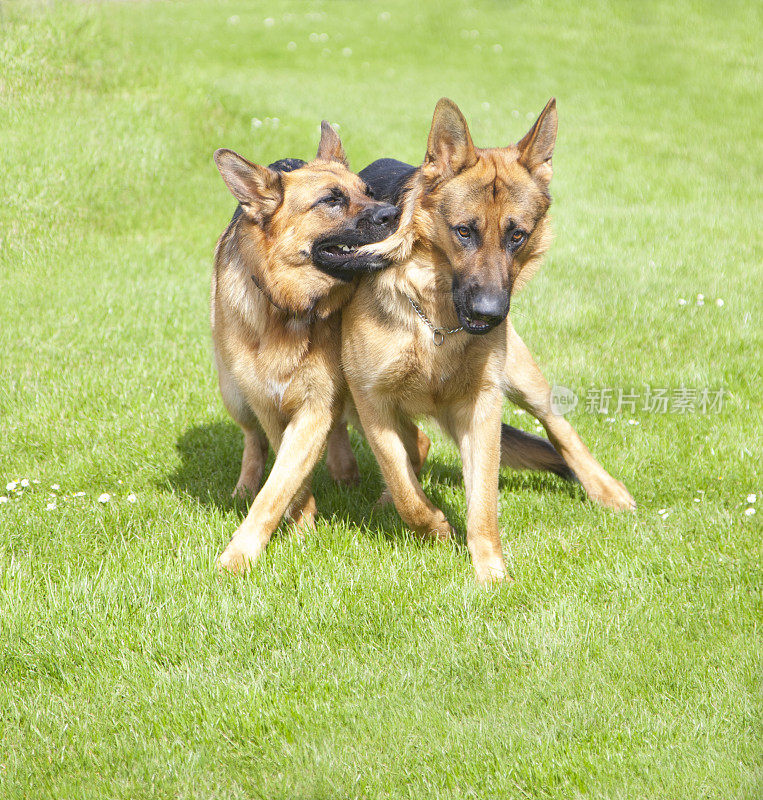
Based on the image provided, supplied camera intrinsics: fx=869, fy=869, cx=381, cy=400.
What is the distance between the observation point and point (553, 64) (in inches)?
669

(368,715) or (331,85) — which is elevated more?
(331,85)

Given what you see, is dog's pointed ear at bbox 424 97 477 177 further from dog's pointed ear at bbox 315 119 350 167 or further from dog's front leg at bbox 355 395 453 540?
dog's front leg at bbox 355 395 453 540

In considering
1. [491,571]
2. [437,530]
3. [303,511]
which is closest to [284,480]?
[303,511]

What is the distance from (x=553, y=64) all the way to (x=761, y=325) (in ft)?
37.2

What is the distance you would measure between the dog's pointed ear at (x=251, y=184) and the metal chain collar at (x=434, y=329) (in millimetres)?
862

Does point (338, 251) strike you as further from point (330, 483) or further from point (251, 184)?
point (330, 483)

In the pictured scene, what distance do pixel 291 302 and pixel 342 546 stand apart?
4.09ft

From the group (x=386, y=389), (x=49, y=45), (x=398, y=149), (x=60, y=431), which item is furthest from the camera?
A: (x=49, y=45)

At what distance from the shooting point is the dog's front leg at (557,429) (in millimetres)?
4875

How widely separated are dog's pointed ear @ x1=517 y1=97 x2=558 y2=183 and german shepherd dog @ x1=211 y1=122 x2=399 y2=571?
2.26 feet

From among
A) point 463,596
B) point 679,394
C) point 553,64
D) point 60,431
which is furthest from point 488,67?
point 463,596

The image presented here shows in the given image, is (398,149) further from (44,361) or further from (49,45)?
(44,361)

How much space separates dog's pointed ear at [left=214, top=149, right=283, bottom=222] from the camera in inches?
162

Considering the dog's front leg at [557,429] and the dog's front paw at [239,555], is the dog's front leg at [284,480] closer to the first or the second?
the dog's front paw at [239,555]
